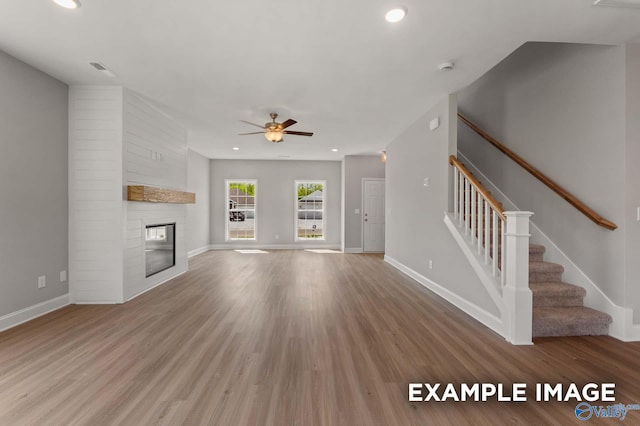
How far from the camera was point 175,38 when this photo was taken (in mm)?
2488

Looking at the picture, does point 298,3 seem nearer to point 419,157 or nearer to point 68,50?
point 68,50

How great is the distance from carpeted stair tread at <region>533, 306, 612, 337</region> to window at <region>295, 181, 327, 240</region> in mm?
6457

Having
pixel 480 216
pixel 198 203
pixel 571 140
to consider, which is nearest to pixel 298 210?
pixel 198 203

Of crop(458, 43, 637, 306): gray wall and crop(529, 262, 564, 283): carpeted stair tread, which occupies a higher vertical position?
crop(458, 43, 637, 306): gray wall

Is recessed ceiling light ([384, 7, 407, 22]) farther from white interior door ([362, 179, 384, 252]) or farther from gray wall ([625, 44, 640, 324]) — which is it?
white interior door ([362, 179, 384, 252])

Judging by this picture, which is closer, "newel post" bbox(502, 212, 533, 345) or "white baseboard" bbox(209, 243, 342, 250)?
"newel post" bbox(502, 212, 533, 345)

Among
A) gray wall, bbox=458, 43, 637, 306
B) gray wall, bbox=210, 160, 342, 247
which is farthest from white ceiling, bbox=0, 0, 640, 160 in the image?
gray wall, bbox=210, 160, 342, 247

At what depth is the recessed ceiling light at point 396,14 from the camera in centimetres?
210

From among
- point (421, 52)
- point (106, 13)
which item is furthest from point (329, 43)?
point (106, 13)

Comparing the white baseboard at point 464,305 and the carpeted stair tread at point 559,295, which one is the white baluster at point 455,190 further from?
the carpeted stair tread at point 559,295

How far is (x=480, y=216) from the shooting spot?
2986 millimetres

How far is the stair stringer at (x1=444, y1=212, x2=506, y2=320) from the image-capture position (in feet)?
8.72

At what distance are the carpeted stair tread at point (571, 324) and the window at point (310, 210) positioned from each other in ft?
21.2

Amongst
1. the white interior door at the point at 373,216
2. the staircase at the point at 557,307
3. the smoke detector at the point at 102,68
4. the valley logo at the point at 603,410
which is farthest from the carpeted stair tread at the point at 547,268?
the smoke detector at the point at 102,68
